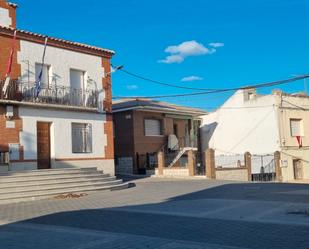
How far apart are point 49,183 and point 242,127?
21.6 metres

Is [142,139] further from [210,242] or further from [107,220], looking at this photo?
[210,242]

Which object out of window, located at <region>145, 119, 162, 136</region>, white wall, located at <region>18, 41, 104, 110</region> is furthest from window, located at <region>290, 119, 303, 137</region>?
white wall, located at <region>18, 41, 104, 110</region>

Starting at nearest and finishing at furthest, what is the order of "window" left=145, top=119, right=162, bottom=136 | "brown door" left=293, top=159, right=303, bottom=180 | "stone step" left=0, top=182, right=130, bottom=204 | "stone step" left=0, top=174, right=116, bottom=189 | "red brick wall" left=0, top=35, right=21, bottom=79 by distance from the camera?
"stone step" left=0, top=182, right=130, bottom=204, "stone step" left=0, top=174, right=116, bottom=189, "red brick wall" left=0, top=35, right=21, bottom=79, "window" left=145, top=119, right=162, bottom=136, "brown door" left=293, top=159, right=303, bottom=180

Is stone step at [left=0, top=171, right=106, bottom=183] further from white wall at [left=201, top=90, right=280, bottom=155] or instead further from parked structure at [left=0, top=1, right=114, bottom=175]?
white wall at [left=201, top=90, right=280, bottom=155]

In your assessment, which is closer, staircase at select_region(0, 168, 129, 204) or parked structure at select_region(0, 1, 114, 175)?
staircase at select_region(0, 168, 129, 204)

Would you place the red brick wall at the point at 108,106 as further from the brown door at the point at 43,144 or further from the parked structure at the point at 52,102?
the brown door at the point at 43,144

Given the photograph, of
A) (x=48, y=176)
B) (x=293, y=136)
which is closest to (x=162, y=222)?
(x=48, y=176)

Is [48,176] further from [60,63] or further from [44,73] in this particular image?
[60,63]

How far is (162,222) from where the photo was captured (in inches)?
409

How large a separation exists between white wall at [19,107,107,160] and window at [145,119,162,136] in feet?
25.9

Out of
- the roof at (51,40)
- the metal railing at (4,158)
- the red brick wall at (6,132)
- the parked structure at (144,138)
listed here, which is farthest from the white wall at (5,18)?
the parked structure at (144,138)

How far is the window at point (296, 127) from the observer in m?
34.5

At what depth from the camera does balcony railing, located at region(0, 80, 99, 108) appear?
2039 cm

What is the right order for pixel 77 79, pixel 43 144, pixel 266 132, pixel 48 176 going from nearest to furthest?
pixel 48 176 < pixel 43 144 < pixel 77 79 < pixel 266 132
